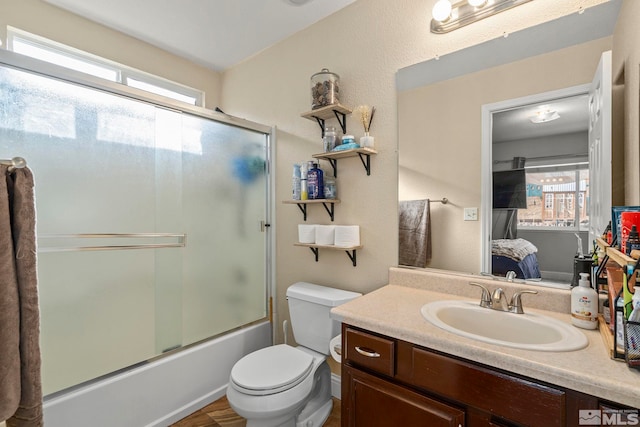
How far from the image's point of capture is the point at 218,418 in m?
1.75

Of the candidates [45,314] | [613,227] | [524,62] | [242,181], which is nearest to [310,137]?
[242,181]

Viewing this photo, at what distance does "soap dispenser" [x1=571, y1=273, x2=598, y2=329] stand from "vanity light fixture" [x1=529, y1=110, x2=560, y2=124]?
63 centimetres

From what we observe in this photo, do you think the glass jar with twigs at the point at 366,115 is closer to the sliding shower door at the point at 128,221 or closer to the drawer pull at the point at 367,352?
the sliding shower door at the point at 128,221

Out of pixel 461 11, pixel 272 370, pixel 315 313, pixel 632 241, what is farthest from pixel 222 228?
pixel 632 241

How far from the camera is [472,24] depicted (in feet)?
4.61

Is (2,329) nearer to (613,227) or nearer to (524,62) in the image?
(613,227)

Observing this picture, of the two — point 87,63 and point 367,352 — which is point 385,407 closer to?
point 367,352

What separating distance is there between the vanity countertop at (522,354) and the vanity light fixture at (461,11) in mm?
1222

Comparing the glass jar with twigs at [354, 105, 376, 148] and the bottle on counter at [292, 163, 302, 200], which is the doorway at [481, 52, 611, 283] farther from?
the bottle on counter at [292, 163, 302, 200]

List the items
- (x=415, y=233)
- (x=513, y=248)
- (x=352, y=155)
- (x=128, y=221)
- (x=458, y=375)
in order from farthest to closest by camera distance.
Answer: (x=352, y=155)
(x=128, y=221)
(x=415, y=233)
(x=513, y=248)
(x=458, y=375)

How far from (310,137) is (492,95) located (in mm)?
1095

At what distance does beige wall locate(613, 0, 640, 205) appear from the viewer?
0.93m

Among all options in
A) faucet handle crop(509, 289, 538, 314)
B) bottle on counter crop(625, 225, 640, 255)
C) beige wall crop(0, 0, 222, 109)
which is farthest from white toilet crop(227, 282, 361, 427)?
beige wall crop(0, 0, 222, 109)

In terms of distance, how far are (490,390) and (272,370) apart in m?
1.03
